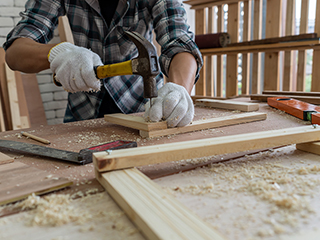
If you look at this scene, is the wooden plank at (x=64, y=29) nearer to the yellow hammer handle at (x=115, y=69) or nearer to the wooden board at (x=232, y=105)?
the wooden board at (x=232, y=105)

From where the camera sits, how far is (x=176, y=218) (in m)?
0.47

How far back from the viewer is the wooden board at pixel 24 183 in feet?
2.04

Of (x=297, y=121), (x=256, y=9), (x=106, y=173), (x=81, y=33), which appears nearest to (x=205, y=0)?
(x=256, y=9)

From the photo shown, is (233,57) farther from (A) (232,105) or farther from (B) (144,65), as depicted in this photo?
(B) (144,65)

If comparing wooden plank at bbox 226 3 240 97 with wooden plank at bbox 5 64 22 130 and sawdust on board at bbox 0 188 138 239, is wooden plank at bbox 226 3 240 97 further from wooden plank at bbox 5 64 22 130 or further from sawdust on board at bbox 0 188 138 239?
sawdust on board at bbox 0 188 138 239

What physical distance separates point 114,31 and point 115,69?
780 millimetres

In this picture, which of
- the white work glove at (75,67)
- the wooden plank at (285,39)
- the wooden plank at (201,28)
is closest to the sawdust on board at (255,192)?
the white work glove at (75,67)

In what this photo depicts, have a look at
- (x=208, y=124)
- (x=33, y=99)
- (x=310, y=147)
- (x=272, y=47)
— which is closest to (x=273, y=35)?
(x=272, y=47)

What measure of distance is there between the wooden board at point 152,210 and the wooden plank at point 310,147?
1.93ft

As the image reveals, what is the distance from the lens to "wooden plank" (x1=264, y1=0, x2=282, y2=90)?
136 inches

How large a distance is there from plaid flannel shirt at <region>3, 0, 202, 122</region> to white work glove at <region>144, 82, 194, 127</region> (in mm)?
605

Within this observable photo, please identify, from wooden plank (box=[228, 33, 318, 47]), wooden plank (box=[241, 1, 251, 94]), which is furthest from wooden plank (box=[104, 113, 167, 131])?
wooden plank (box=[241, 1, 251, 94])

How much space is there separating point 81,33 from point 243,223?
178 centimetres

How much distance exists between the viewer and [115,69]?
119 cm
